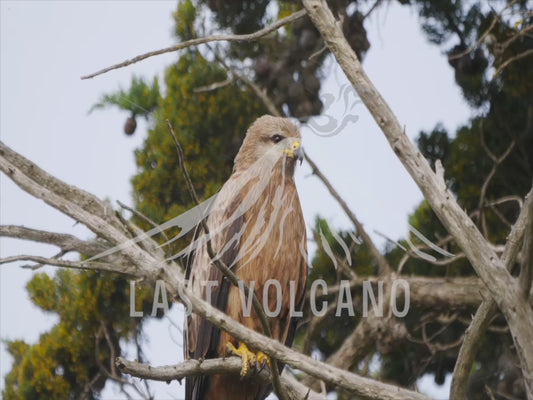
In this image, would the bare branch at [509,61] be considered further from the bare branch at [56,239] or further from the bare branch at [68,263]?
the bare branch at [56,239]

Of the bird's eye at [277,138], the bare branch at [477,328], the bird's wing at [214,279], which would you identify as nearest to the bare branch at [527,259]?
the bare branch at [477,328]

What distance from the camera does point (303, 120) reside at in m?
5.70

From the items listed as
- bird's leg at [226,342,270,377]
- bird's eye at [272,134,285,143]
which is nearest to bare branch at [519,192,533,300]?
bird's leg at [226,342,270,377]

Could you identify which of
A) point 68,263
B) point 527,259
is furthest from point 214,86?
point 527,259

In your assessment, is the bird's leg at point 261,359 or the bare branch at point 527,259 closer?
the bare branch at point 527,259

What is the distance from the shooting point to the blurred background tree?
5.89 m

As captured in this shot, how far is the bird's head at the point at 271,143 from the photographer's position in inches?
183

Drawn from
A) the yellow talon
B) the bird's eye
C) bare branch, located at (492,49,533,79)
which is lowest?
the yellow talon

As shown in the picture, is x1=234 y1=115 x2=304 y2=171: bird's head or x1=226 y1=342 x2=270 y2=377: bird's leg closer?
x1=226 y1=342 x2=270 y2=377: bird's leg

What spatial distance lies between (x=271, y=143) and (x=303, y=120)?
1006 millimetres

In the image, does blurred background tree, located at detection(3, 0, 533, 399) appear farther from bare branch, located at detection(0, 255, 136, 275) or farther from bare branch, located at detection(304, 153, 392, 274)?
bare branch, located at detection(0, 255, 136, 275)

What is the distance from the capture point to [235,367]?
158 inches

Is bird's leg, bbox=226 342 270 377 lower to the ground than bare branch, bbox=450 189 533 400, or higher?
higher

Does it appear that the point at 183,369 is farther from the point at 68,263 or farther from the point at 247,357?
the point at 68,263
